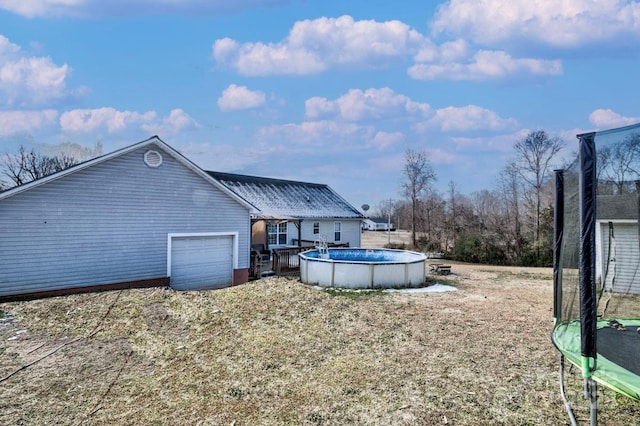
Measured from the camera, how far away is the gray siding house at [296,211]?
65.7ft

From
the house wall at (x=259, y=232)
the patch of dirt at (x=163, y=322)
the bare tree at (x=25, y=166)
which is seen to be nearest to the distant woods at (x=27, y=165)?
the bare tree at (x=25, y=166)

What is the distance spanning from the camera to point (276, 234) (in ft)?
67.2

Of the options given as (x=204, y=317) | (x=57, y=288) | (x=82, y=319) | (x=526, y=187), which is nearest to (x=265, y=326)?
(x=204, y=317)

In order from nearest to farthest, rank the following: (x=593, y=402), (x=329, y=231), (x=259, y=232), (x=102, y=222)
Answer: (x=593, y=402), (x=102, y=222), (x=259, y=232), (x=329, y=231)

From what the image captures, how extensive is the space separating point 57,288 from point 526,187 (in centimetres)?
2810

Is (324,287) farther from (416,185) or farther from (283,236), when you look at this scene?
(416,185)

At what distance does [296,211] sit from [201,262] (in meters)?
8.54

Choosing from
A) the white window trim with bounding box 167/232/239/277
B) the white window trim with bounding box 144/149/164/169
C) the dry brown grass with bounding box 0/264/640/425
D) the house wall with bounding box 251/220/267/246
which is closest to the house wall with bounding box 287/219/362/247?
the house wall with bounding box 251/220/267/246

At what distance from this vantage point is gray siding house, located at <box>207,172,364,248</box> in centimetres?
2002

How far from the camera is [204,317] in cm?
837

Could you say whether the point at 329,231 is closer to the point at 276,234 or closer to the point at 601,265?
the point at 276,234

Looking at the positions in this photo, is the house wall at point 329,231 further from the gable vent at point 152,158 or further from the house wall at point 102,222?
the gable vent at point 152,158

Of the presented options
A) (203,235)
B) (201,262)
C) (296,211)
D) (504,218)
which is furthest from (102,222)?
(504,218)

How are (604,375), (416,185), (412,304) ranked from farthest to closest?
(416,185)
(412,304)
(604,375)
